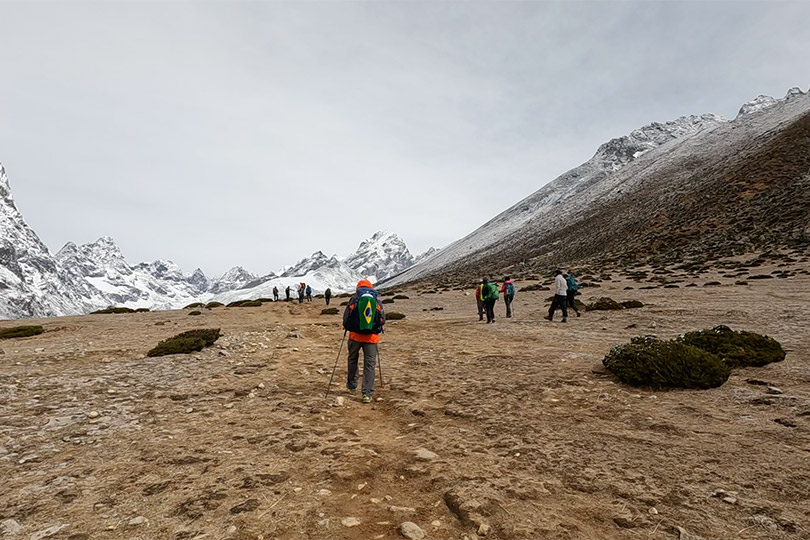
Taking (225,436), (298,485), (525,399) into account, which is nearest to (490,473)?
(298,485)

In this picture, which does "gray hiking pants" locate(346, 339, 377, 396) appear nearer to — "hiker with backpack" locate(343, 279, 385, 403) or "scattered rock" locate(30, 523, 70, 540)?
"hiker with backpack" locate(343, 279, 385, 403)

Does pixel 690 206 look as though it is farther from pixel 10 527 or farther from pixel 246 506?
pixel 10 527

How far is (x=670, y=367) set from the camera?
323 inches

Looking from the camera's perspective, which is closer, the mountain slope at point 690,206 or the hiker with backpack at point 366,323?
the hiker with backpack at point 366,323

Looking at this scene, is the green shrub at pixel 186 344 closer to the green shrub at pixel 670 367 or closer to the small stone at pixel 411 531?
the small stone at pixel 411 531

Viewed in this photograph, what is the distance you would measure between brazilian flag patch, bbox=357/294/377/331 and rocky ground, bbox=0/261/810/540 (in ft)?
5.27

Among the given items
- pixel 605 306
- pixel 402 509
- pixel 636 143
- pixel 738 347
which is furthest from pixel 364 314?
pixel 636 143

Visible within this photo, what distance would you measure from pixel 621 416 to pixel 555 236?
4024 inches

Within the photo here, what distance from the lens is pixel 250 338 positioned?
1631 cm

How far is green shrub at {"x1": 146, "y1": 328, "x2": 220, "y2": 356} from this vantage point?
42.0ft

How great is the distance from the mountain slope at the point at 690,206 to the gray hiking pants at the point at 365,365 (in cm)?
5594

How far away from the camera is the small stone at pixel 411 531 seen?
12.5 feet

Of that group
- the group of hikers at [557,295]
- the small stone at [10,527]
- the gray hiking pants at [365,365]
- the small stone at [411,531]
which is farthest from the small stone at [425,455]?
the group of hikers at [557,295]

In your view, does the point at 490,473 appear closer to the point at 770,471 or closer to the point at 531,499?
the point at 531,499
